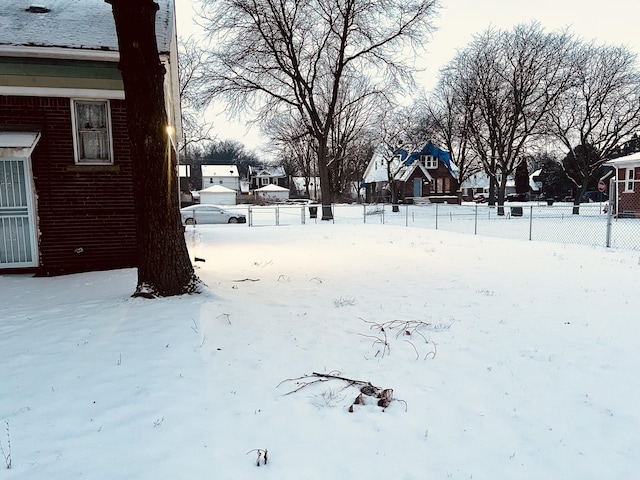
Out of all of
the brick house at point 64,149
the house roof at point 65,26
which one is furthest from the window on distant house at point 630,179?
the brick house at point 64,149

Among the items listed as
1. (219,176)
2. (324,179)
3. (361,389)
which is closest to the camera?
(361,389)

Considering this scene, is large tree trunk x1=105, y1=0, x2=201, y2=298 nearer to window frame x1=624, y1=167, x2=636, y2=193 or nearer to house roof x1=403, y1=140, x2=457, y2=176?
window frame x1=624, y1=167, x2=636, y2=193

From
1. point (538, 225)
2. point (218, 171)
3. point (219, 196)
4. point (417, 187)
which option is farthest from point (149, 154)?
point (218, 171)

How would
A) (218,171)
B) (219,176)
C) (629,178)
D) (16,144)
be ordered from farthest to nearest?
(218,171), (219,176), (629,178), (16,144)

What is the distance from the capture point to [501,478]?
238cm

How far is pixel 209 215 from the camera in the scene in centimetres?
2473

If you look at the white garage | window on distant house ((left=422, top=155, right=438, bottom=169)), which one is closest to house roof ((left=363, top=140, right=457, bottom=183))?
window on distant house ((left=422, top=155, right=438, bottom=169))

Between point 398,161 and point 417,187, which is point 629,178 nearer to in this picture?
point 398,161

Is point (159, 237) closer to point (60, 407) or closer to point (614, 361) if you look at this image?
point (60, 407)

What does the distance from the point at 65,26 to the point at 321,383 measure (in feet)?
30.2

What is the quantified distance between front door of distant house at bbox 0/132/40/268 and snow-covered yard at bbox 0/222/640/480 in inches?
50.3

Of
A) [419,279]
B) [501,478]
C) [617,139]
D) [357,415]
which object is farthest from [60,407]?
[617,139]

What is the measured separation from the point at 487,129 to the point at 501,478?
33729mm

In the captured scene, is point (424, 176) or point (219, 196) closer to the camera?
point (424, 176)
